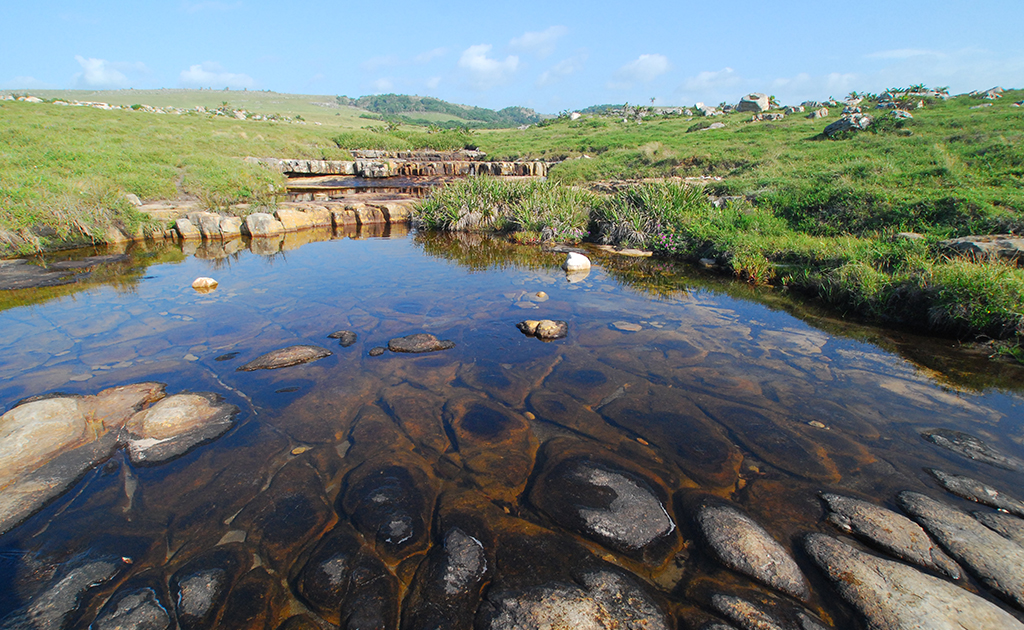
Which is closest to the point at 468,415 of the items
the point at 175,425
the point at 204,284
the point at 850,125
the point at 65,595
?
the point at 175,425

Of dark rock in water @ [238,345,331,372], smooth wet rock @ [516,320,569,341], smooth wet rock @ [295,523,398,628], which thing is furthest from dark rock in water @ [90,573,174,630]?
smooth wet rock @ [516,320,569,341]

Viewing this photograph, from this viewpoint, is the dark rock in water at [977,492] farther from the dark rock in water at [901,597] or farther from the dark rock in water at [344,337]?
the dark rock in water at [344,337]

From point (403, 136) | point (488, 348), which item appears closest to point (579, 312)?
point (488, 348)

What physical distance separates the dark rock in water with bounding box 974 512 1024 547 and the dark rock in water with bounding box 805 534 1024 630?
71 centimetres

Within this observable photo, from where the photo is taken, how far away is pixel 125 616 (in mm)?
2062

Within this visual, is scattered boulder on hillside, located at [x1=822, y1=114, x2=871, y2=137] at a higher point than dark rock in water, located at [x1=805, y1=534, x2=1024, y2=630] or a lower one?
higher

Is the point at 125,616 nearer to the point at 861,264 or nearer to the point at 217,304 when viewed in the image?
the point at 217,304

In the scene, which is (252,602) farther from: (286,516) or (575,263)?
(575,263)

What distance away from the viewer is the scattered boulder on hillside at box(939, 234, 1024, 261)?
5719 millimetres

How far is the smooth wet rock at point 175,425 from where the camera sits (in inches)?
128

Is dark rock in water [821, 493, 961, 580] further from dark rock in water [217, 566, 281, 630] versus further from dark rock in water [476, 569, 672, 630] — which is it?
dark rock in water [217, 566, 281, 630]

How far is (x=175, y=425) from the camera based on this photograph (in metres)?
3.49

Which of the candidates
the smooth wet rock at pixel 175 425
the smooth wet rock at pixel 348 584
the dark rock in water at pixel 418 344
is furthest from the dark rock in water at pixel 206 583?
the dark rock in water at pixel 418 344

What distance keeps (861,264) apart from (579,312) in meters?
4.11
